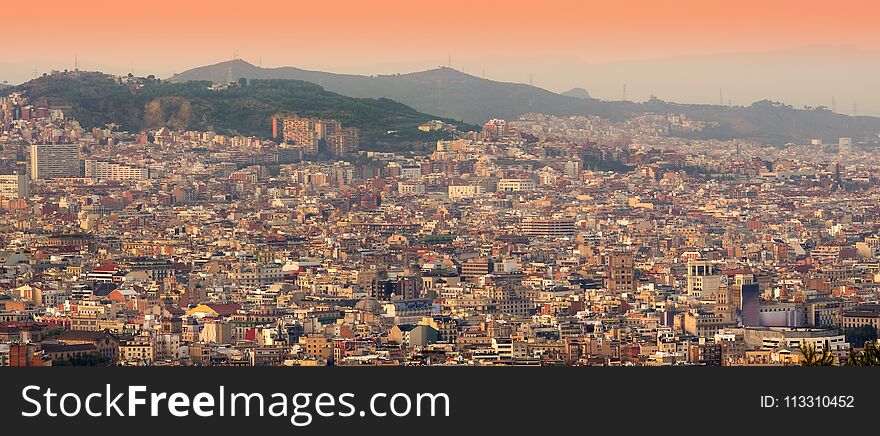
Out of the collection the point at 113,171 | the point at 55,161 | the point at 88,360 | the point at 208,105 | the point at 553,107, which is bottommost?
the point at 88,360

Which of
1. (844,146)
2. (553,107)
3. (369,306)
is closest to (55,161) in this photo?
(553,107)

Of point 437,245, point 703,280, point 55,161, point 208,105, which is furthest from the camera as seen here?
point 208,105

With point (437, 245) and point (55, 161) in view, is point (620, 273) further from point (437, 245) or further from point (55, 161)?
point (55, 161)

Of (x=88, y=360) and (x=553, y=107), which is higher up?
(x=553, y=107)

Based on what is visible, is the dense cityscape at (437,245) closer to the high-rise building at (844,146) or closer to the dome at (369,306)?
the high-rise building at (844,146)

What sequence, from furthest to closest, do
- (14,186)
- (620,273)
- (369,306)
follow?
(14,186) < (620,273) < (369,306)

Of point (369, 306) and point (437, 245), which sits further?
point (437, 245)
